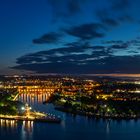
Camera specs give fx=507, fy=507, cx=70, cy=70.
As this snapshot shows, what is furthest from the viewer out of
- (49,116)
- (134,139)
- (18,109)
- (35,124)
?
(18,109)

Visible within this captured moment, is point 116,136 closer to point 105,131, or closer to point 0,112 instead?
point 105,131

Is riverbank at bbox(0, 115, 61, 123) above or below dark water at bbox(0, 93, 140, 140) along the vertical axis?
above

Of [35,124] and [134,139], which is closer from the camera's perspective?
[134,139]

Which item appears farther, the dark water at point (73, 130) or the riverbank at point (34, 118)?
the riverbank at point (34, 118)

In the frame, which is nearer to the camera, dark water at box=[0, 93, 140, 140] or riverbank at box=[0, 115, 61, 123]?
dark water at box=[0, 93, 140, 140]

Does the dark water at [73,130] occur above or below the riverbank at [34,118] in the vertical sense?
below

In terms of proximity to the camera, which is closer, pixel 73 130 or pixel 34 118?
pixel 73 130

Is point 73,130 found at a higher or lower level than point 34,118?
lower

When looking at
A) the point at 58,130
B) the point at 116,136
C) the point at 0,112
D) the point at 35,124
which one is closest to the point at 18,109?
the point at 0,112
